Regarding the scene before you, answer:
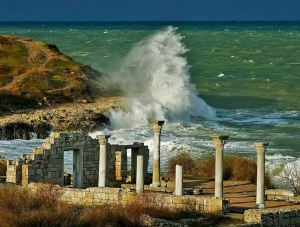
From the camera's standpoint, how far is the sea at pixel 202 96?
215ft

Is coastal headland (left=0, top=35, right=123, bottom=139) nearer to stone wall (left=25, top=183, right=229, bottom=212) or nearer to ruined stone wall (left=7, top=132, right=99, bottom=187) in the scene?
ruined stone wall (left=7, top=132, right=99, bottom=187)

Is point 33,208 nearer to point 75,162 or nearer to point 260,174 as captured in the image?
point 260,174

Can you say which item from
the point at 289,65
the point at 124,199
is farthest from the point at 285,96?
the point at 124,199

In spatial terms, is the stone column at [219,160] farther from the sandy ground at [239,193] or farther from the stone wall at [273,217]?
the stone wall at [273,217]

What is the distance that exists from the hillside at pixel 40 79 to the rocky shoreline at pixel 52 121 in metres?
2.20

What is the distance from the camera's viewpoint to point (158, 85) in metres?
89.8

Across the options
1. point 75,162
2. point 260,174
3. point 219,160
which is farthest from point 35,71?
point 260,174

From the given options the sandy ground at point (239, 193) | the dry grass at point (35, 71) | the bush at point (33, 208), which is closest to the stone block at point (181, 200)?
the sandy ground at point (239, 193)

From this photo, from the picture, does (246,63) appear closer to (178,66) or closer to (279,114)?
(178,66)

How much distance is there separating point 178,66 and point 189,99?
8340mm

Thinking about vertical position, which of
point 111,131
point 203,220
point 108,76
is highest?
point 108,76

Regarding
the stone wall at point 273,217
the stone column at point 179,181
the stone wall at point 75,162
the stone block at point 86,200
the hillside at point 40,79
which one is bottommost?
the stone wall at point 273,217

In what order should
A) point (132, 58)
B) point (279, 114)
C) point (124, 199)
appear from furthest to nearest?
point (132, 58), point (279, 114), point (124, 199)

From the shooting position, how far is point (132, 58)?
108500 millimetres
